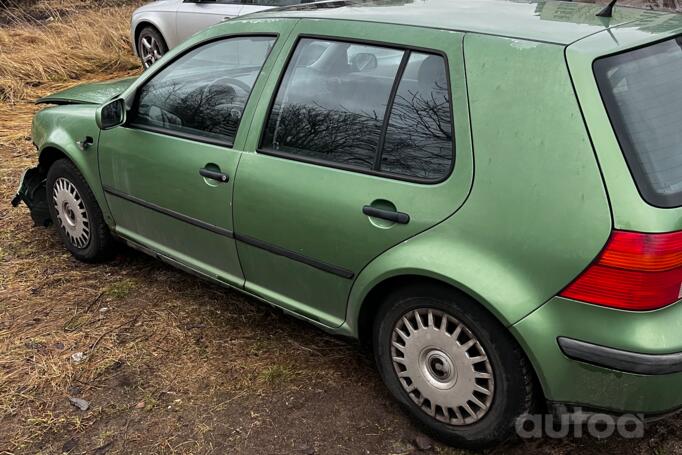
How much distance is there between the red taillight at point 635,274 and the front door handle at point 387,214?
63 centimetres

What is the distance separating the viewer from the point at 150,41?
30.9 ft

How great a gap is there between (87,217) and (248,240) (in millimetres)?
1557

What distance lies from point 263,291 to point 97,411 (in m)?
0.90

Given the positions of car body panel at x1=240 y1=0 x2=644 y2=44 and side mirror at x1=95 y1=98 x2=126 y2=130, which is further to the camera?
side mirror at x1=95 y1=98 x2=126 y2=130

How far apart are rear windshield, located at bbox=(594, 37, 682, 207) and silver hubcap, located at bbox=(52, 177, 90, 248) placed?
10.2 ft

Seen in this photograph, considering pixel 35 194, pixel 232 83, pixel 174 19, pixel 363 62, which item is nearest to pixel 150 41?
pixel 174 19

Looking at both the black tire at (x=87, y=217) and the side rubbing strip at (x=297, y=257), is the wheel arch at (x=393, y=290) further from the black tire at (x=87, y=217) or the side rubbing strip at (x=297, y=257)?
the black tire at (x=87, y=217)

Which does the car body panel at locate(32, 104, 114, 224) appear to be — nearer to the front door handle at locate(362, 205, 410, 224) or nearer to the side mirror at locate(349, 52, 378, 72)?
the side mirror at locate(349, 52, 378, 72)

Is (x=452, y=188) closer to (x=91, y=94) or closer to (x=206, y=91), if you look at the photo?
(x=206, y=91)

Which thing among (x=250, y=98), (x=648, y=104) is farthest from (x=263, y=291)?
(x=648, y=104)

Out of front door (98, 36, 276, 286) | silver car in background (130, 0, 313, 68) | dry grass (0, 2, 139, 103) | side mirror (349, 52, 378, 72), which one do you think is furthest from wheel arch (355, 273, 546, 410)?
dry grass (0, 2, 139, 103)

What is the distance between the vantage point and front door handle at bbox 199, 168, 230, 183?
9.82 ft

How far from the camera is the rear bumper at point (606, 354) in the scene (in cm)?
203

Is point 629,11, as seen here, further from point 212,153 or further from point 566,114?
point 212,153
